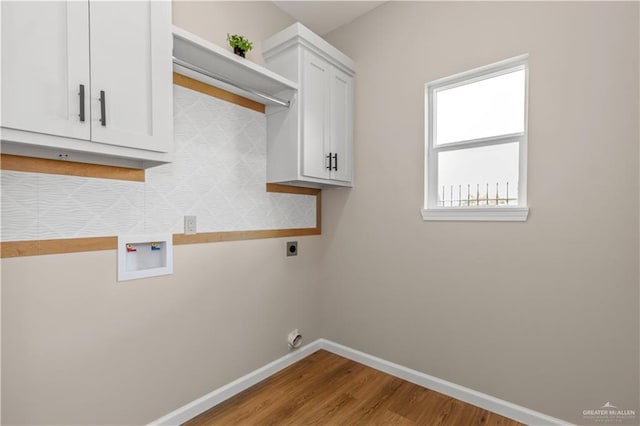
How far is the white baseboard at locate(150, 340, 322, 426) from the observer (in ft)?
5.94

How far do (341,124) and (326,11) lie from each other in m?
0.96

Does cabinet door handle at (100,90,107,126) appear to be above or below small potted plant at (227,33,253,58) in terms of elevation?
below

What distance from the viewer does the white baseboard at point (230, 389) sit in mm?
1811

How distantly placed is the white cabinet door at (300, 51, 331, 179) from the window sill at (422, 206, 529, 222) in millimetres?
845

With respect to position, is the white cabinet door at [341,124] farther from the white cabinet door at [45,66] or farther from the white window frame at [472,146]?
the white cabinet door at [45,66]

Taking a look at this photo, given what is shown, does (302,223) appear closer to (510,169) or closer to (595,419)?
(510,169)

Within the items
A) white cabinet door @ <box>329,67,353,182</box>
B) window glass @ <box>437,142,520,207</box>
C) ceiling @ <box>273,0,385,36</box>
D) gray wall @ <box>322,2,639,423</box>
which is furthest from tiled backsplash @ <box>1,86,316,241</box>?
window glass @ <box>437,142,520,207</box>

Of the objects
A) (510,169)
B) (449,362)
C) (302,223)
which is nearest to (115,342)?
(302,223)

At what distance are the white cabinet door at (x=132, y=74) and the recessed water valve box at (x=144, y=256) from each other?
57 cm

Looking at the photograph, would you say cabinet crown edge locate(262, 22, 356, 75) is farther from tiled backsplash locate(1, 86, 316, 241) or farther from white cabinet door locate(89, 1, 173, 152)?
white cabinet door locate(89, 1, 173, 152)

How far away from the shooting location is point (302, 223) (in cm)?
265

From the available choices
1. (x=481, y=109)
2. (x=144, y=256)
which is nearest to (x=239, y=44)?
(x=144, y=256)

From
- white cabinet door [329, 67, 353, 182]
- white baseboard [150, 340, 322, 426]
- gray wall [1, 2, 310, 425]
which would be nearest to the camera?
gray wall [1, 2, 310, 425]

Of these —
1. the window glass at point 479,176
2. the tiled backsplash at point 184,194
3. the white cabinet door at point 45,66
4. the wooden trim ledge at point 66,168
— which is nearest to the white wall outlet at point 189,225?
the tiled backsplash at point 184,194
